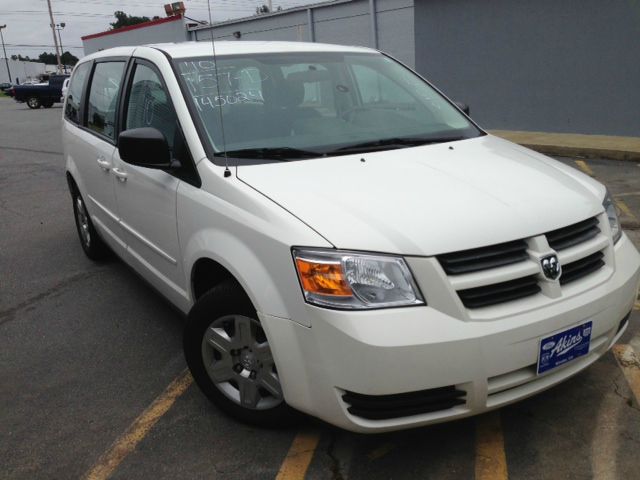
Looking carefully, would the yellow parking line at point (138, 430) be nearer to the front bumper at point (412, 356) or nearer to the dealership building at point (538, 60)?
the front bumper at point (412, 356)

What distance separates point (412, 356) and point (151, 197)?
1.89 meters

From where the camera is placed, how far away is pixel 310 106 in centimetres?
347

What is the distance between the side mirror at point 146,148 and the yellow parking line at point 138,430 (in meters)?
1.17

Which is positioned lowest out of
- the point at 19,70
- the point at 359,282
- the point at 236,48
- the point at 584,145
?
the point at 584,145

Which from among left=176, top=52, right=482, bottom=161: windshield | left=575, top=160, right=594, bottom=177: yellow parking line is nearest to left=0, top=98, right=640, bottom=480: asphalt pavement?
left=176, top=52, right=482, bottom=161: windshield

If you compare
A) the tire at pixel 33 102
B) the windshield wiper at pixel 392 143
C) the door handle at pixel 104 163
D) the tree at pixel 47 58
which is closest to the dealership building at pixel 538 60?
the door handle at pixel 104 163

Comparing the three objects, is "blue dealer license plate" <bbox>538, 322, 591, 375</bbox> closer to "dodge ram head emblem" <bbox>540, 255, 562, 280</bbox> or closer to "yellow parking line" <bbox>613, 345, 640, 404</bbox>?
"dodge ram head emblem" <bbox>540, 255, 562, 280</bbox>

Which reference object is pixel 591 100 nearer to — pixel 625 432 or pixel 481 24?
pixel 481 24

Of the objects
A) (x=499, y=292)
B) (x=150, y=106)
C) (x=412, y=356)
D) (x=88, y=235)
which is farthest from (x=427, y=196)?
(x=88, y=235)

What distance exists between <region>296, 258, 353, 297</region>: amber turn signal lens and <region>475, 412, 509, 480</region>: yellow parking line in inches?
37.2

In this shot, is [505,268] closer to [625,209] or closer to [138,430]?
[138,430]

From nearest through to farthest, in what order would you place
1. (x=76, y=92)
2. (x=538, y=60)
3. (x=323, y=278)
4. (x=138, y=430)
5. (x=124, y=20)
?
(x=323, y=278) < (x=138, y=430) < (x=76, y=92) < (x=538, y=60) < (x=124, y=20)

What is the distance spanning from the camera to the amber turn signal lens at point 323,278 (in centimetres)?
228

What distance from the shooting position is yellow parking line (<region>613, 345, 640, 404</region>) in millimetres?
3088
